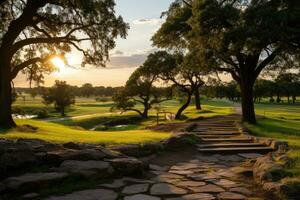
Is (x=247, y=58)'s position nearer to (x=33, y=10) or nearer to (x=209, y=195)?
(x=33, y=10)

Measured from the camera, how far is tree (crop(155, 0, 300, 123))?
18203mm

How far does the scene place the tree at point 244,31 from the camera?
18.2 meters

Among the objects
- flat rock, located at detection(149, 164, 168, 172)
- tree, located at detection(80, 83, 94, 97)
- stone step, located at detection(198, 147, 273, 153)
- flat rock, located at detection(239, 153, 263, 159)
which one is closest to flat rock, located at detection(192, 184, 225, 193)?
flat rock, located at detection(149, 164, 168, 172)

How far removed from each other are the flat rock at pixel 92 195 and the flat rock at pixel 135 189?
1.01 ft

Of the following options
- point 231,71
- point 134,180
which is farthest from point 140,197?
point 231,71

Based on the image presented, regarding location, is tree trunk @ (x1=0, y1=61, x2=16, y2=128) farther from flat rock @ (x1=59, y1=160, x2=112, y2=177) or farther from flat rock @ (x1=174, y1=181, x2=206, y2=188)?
flat rock @ (x1=174, y1=181, x2=206, y2=188)

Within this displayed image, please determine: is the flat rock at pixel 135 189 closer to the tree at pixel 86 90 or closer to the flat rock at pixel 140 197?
the flat rock at pixel 140 197

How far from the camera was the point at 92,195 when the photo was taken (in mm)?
6637

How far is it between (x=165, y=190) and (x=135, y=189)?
1.97ft

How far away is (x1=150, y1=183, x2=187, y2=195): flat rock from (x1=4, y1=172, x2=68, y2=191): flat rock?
1.83 metres

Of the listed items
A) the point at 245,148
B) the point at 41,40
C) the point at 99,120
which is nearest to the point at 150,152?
the point at 245,148

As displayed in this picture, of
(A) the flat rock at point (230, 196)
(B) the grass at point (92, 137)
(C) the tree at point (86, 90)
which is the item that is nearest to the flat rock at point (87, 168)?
(A) the flat rock at point (230, 196)

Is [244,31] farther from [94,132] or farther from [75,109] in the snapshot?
[75,109]

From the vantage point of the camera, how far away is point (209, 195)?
6863mm
